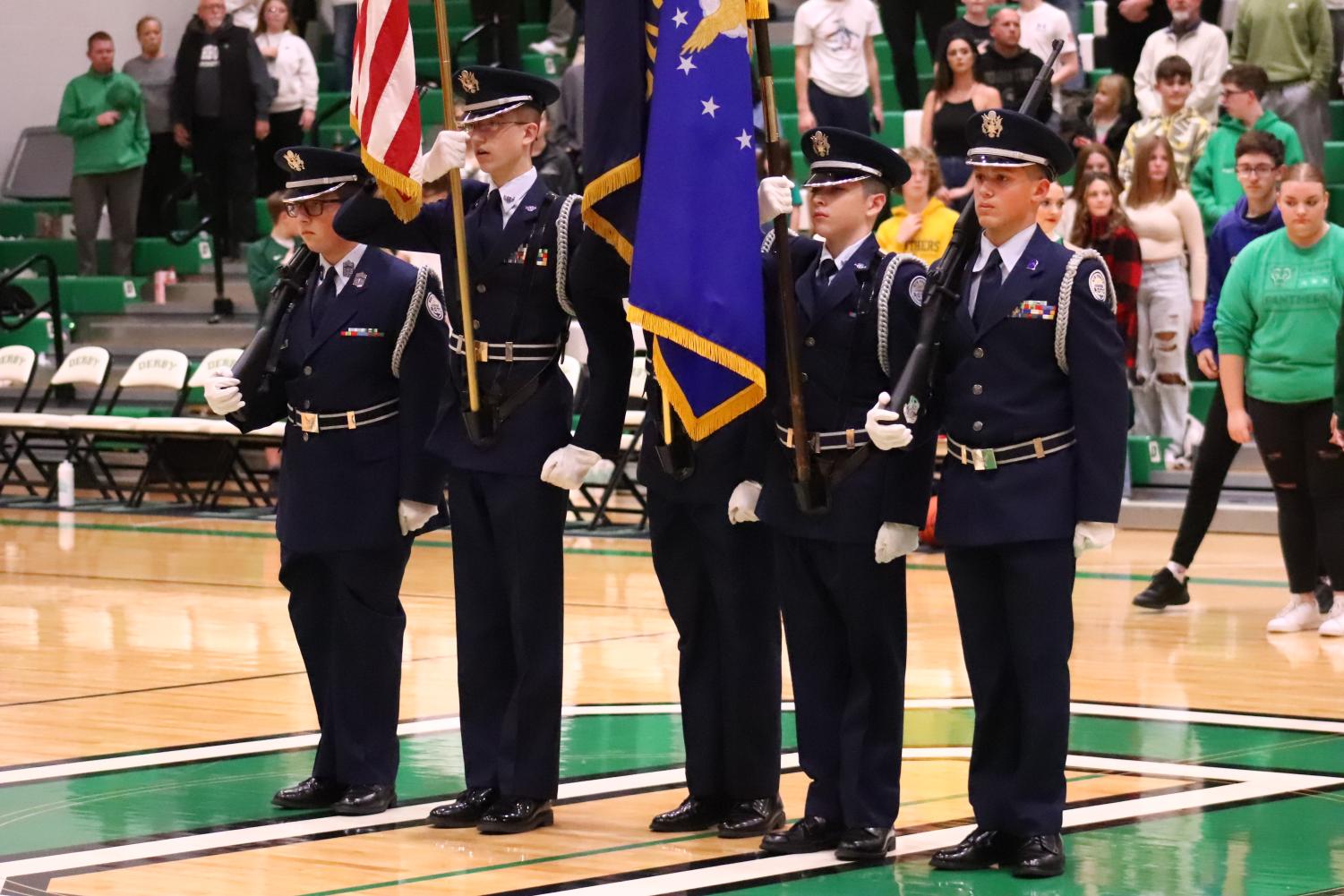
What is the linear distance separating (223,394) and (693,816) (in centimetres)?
165

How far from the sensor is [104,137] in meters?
17.1

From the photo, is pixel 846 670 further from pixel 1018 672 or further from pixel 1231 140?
pixel 1231 140

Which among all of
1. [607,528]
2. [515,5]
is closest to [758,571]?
[607,528]

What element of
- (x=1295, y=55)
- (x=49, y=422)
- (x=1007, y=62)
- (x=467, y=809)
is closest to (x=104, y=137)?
(x=49, y=422)

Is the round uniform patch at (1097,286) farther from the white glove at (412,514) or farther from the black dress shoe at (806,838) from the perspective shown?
the white glove at (412,514)

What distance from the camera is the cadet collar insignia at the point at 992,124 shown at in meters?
5.21

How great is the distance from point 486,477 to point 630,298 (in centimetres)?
61

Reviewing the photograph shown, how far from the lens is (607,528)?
494 inches

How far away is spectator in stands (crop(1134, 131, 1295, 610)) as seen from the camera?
9109 mm

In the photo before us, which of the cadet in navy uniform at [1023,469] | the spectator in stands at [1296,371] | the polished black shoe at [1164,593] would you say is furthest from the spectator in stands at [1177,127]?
the cadet in navy uniform at [1023,469]

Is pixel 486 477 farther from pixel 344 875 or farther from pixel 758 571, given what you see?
pixel 344 875

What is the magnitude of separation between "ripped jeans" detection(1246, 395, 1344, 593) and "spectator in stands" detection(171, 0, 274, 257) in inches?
386

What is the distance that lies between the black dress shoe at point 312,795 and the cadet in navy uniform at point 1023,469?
66.8 inches

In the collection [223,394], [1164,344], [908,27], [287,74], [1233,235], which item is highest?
[908,27]
